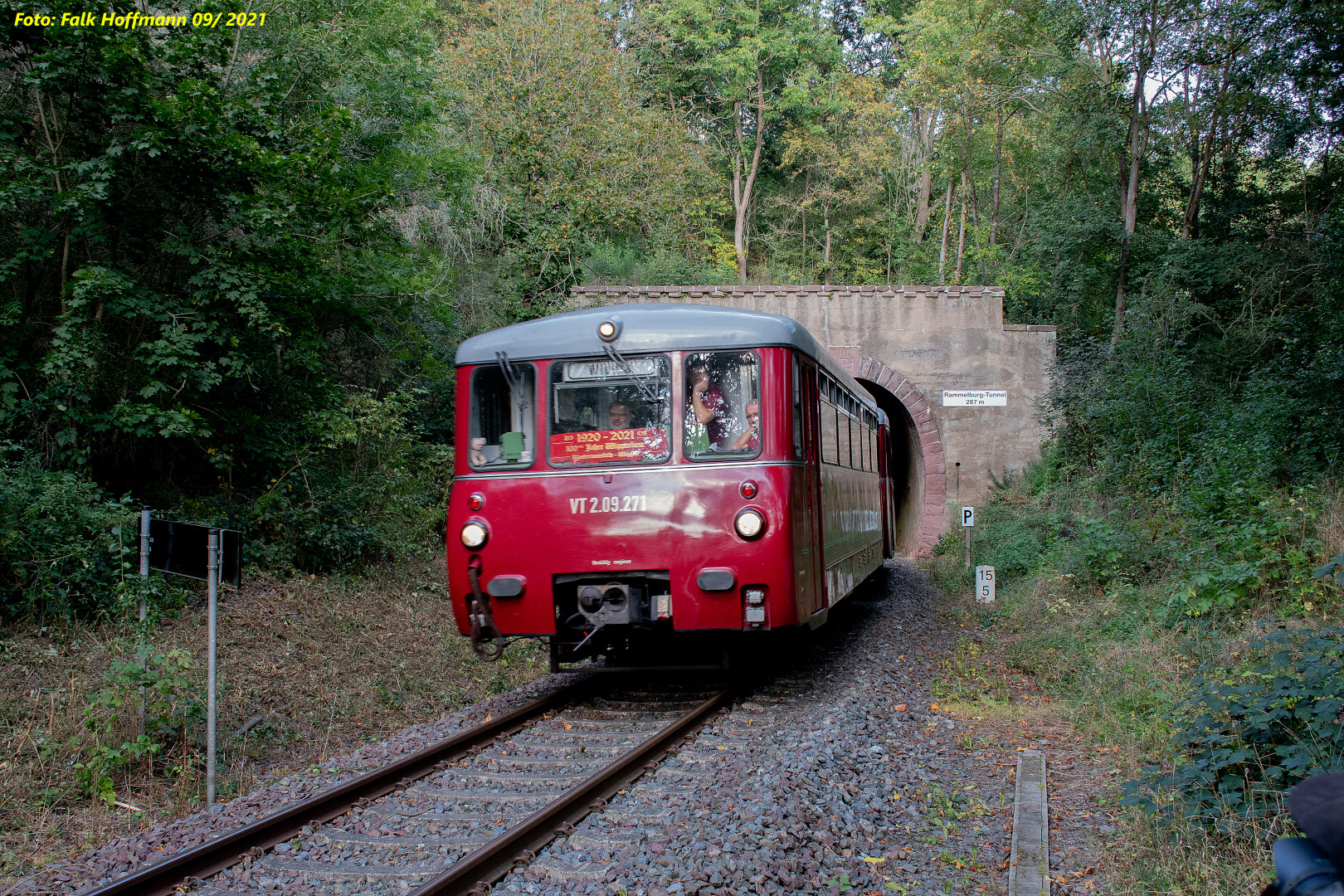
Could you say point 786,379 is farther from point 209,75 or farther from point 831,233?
point 831,233

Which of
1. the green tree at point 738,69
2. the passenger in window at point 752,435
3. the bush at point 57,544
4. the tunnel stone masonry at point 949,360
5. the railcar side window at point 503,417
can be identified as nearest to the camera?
the passenger in window at point 752,435

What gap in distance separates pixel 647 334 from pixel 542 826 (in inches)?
142

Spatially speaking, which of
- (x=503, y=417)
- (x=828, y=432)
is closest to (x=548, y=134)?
(x=828, y=432)

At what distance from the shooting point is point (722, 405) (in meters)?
6.87

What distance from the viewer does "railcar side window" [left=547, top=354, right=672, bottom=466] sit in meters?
6.87

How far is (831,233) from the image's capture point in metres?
36.1

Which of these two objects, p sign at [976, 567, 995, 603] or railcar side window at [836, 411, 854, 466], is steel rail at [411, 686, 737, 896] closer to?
railcar side window at [836, 411, 854, 466]

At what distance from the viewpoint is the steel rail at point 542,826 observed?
12.9ft

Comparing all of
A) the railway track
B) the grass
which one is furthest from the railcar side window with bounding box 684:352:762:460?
the grass

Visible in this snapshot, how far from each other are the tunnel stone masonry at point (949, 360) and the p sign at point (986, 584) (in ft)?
Result: 25.5

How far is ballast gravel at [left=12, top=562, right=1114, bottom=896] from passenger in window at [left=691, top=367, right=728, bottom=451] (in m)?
2.13

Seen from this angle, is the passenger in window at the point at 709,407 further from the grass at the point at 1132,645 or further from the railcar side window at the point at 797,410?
the grass at the point at 1132,645

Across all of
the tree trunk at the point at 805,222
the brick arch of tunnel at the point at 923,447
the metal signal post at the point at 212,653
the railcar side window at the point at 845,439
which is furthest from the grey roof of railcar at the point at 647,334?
the tree trunk at the point at 805,222

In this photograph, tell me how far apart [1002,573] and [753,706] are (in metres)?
8.32
